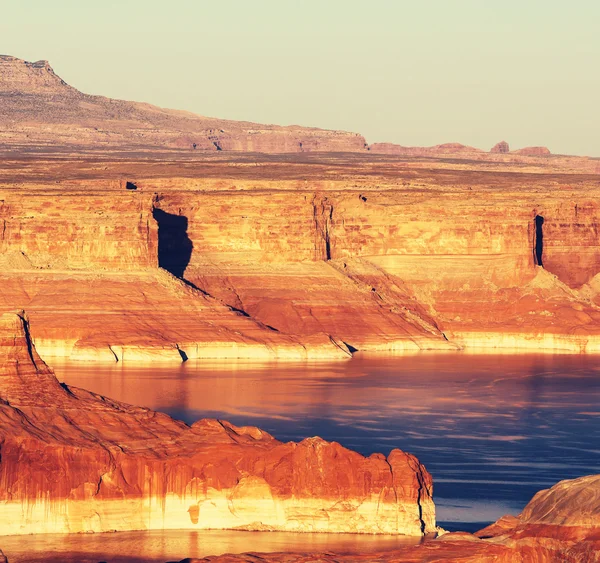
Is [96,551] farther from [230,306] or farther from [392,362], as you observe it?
[230,306]

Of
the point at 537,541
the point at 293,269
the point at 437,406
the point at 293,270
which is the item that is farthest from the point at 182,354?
the point at 537,541

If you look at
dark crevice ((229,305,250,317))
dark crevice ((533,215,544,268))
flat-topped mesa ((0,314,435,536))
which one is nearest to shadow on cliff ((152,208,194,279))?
dark crevice ((229,305,250,317))

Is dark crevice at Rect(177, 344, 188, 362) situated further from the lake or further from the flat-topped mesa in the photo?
the flat-topped mesa

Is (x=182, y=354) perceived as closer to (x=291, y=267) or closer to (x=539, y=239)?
(x=291, y=267)

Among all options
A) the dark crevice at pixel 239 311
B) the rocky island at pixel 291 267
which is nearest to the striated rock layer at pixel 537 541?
the rocky island at pixel 291 267

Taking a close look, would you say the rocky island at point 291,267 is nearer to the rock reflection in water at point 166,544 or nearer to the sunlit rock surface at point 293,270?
the sunlit rock surface at point 293,270
